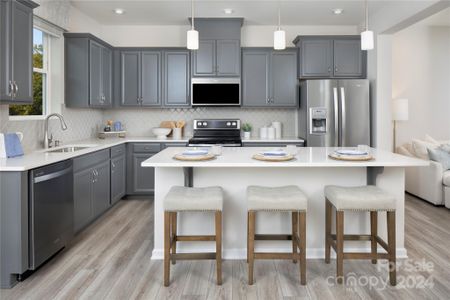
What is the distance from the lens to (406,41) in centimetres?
636

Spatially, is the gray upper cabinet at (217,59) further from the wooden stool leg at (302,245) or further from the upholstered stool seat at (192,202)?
the wooden stool leg at (302,245)

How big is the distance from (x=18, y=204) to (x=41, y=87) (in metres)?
2.21

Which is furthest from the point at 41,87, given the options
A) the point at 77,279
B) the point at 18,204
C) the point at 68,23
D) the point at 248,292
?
the point at 248,292

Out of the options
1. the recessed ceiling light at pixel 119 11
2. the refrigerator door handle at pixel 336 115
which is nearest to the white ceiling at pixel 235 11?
the recessed ceiling light at pixel 119 11

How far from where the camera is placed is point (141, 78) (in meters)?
5.77

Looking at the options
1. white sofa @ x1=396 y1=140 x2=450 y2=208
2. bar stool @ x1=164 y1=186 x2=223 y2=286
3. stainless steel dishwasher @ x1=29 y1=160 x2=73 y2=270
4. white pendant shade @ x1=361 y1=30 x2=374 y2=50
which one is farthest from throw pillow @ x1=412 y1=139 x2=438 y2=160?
stainless steel dishwasher @ x1=29 y1=160 x2=73 y2=270

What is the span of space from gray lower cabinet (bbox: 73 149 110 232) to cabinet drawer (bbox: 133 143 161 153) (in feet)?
2.66

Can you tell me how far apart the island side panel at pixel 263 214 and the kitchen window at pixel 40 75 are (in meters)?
1.96

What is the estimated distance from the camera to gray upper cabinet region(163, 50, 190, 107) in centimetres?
573

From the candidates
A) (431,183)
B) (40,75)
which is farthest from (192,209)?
(431,183)

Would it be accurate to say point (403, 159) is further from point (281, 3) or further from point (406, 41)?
point (406, 41)

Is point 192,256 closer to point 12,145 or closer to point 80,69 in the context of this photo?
point 12,145

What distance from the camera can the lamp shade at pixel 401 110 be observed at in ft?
19.4

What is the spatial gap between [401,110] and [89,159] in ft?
14.9
